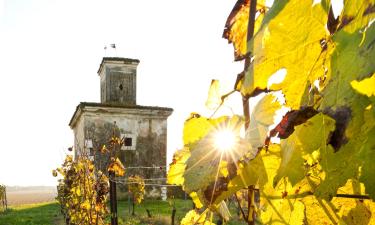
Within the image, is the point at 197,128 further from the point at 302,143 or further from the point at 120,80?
the point at 120,80

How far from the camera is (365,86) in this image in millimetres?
357

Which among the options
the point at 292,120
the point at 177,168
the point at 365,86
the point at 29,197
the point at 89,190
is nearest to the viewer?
the point at 365,86

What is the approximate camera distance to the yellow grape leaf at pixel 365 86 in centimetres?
35

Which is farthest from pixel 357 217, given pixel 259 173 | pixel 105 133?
pixel 105 133

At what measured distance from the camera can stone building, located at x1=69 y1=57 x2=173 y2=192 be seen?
20.4 metres

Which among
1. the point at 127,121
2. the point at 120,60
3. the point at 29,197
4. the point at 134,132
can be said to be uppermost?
the point at 120,60

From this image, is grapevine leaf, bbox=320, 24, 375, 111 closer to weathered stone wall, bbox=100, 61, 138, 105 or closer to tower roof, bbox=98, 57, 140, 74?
weathered stone wall, bbox=100, 61, 138, 105

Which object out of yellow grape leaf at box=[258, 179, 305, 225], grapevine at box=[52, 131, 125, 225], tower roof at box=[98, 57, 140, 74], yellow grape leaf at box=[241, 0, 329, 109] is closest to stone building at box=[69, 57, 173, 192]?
tower roof at box=[98, 57, 140, 74]

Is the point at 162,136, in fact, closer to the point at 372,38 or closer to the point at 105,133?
the point at 105,133

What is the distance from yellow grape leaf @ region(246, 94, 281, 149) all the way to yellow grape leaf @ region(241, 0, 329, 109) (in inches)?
1.3

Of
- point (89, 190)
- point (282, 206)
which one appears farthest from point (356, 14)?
point (89, 190)

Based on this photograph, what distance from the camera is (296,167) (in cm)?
47

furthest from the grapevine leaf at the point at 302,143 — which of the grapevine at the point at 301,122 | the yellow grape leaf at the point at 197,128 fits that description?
the yellow grape leaf at the point at 197,128

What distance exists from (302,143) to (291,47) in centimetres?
11
